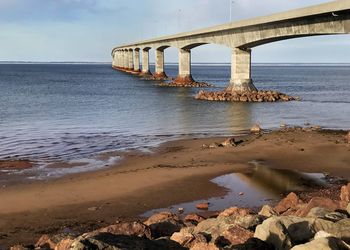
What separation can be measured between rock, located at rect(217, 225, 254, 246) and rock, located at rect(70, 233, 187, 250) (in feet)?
2.87

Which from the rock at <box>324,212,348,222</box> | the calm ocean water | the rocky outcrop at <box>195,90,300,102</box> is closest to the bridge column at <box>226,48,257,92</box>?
the rocky outcrop at <box>195,90,300,102</box>

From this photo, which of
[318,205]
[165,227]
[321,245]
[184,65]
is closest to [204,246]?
[321,245]

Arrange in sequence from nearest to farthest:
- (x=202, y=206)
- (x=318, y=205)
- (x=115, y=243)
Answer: (x=115, y=243) < (x=318, y=205) < (x=202, y=206)

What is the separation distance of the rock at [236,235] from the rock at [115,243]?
0.88m

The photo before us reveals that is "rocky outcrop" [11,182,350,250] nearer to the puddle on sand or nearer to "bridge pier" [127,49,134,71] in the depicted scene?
the puddle on sand

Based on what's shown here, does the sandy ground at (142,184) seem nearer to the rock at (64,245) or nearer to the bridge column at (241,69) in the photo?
the rock at (64,245)

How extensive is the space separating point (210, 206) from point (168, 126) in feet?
62.7

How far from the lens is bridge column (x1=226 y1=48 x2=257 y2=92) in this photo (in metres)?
53.4

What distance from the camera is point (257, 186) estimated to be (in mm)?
16156

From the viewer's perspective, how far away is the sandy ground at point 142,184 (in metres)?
12.7

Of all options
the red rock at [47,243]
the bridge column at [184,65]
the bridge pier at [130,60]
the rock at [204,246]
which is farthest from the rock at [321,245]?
the bridge pier at [130,60]

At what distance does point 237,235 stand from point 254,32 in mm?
40907

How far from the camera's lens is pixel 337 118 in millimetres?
37281

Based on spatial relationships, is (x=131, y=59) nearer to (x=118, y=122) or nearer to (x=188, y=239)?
(x=118, y=122)
